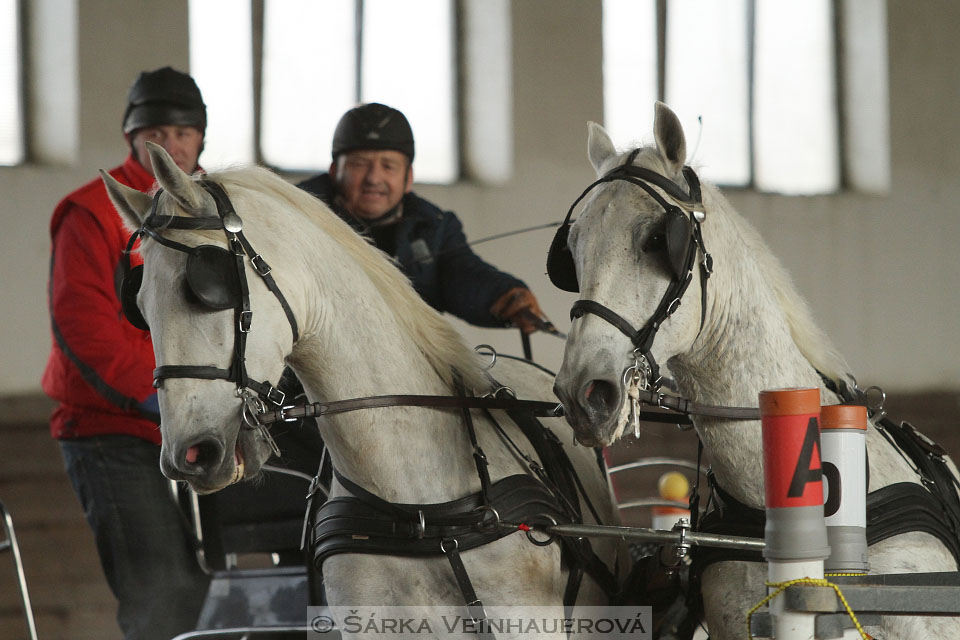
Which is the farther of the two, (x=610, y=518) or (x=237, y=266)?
(x=610, y=518)

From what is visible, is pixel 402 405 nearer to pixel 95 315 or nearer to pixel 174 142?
pixel 95 315

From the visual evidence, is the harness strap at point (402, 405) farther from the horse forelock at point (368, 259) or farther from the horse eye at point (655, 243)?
the horse eye at point (655, 243)

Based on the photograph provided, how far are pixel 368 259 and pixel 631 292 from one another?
514 millimetres

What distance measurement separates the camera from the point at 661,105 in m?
1.56

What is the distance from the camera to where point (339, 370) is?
1678 millimetres

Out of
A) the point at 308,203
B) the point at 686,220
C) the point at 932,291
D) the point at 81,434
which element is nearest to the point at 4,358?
the point at 81,434

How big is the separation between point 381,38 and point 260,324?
4385 millimetres

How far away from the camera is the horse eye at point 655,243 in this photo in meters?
1.53

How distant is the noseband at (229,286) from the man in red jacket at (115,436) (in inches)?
31.6

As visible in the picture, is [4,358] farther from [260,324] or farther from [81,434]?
[260,324]

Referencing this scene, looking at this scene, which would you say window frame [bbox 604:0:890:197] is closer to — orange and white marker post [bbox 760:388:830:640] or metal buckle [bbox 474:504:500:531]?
metal buckle [bbox 474:504:500:531]

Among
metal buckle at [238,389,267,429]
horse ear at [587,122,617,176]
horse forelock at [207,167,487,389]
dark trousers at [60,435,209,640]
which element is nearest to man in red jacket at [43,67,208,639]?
dark trousers at [60,435,209,640]

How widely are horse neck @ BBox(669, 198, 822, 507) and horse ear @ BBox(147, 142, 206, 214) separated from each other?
2.66 ft

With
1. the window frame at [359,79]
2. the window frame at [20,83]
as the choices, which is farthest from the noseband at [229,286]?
the window frame at [359,79]
